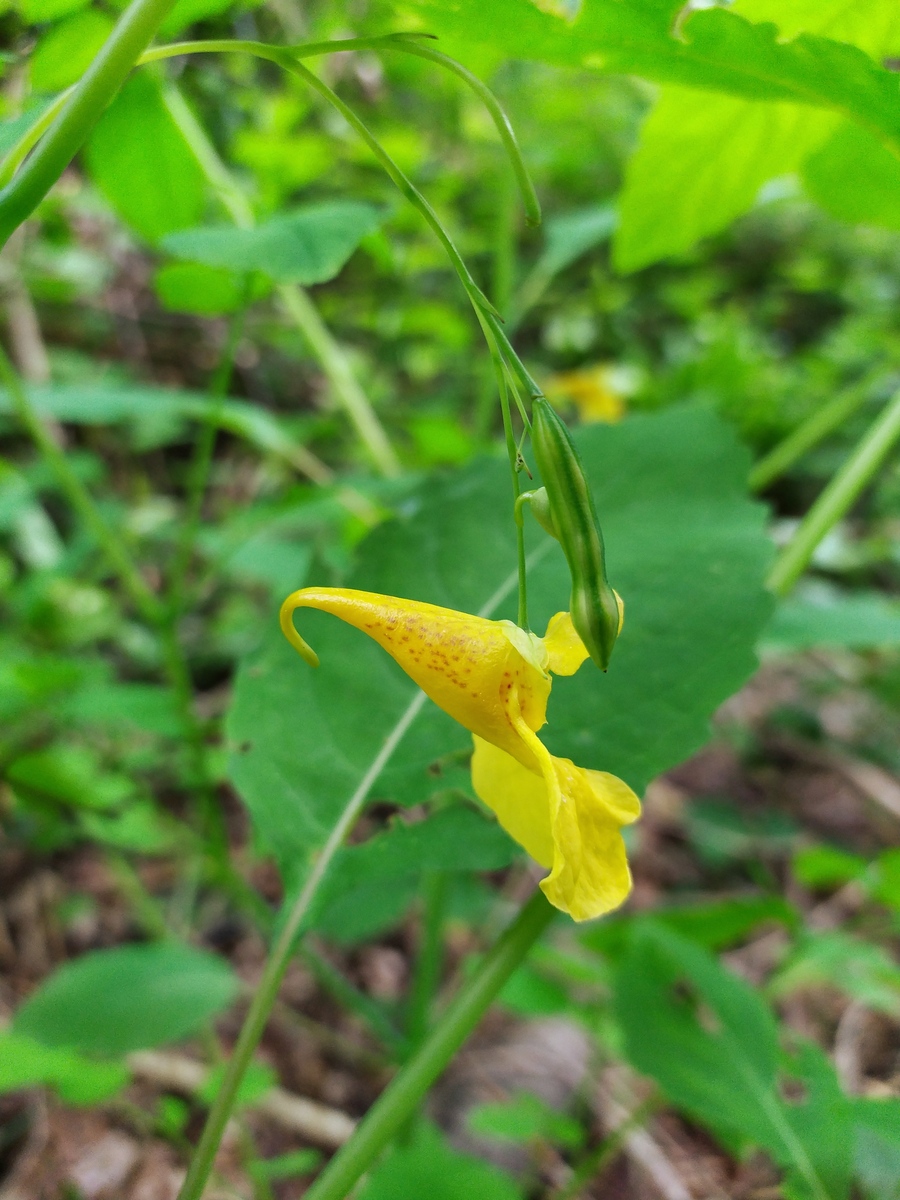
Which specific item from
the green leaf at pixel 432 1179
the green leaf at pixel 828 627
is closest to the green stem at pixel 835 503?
the green leaf at pixel 828 627

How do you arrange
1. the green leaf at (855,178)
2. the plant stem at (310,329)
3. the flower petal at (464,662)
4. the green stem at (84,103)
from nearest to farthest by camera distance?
the green stem at (84,103)
the flower petal at (464,662)
the green leaf at (855,178)
the plant stem at (310,329)

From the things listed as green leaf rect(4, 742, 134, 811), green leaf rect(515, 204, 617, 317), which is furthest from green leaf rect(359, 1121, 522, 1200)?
green leaf rect(515, 204, 617, 317)

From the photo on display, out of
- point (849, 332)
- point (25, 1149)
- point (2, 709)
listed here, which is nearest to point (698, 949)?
point (25, 1149)

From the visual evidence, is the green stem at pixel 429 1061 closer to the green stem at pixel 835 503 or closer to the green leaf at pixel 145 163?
the green stem at pixel 835 503

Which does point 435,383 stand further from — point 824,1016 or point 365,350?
point 824,1016

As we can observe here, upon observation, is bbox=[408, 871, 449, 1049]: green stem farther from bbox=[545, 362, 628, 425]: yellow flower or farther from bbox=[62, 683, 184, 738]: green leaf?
bbox=[545, 362, 628, 425]: yellow flower

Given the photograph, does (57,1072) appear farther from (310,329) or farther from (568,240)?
(568,240)
